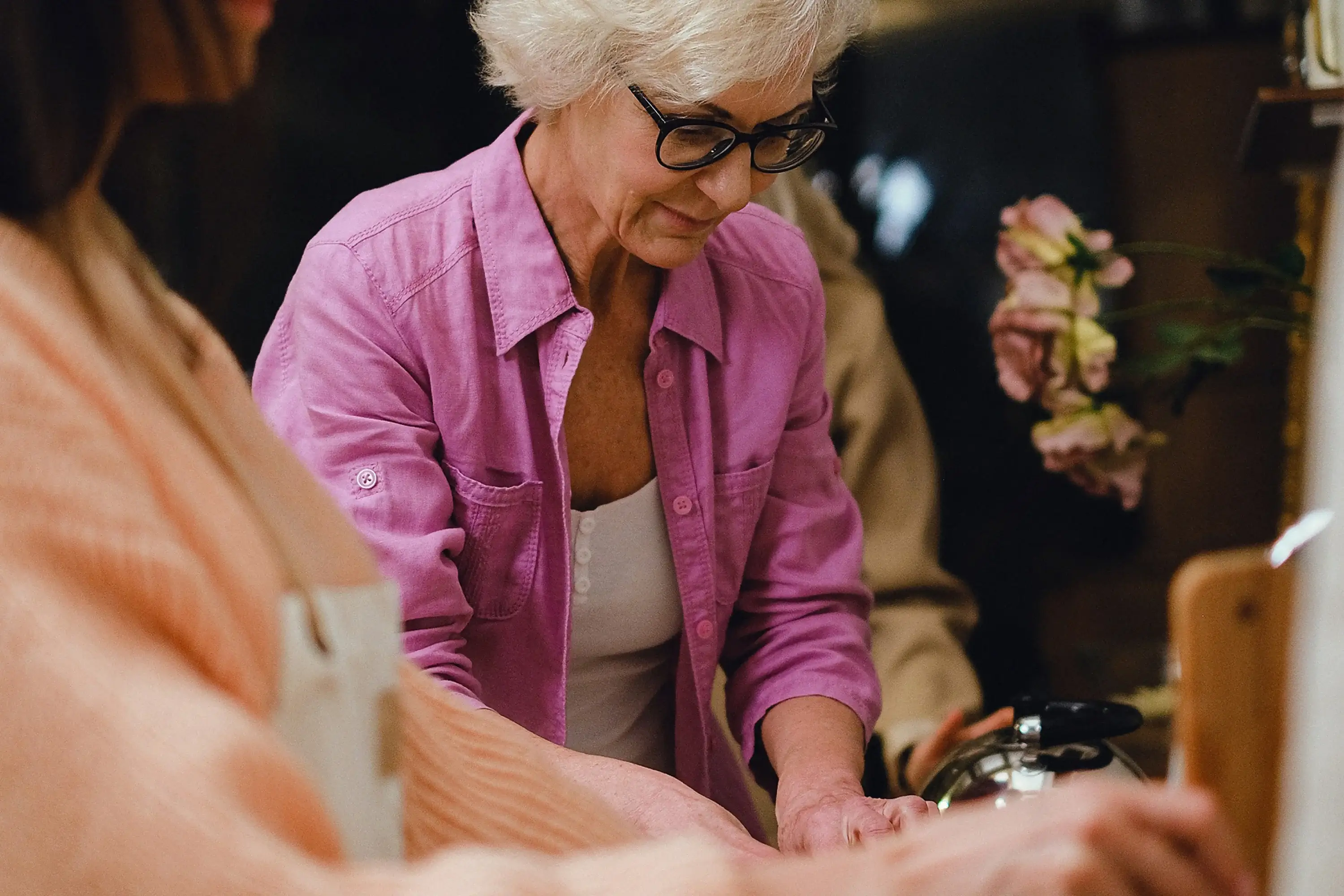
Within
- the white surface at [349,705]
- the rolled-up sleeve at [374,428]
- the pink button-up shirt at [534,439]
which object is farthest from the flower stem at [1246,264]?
the white surface at [349,705]

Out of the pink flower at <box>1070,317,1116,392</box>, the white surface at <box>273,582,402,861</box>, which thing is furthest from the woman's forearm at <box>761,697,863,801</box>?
the white surface at <box>273,582,402,861</box>

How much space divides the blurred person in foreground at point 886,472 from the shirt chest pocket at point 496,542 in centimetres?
60

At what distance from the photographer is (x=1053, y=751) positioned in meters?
0.82

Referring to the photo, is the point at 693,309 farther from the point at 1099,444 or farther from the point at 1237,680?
the point at 1237,680

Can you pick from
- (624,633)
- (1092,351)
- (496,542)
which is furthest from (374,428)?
(1092,351)

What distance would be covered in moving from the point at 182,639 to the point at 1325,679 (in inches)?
13.7

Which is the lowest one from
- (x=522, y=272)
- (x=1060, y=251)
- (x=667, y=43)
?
(x=1060, y=251)

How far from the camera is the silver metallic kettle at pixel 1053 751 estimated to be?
80 centimetres

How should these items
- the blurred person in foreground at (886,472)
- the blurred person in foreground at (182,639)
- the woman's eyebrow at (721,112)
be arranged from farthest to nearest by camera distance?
1. the blurred person in foreground at (886,472)
2. the woman's eyebrow at (721,112)
3. the blurred person in foreground at (182,639)

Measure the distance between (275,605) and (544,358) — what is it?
1.43 ft

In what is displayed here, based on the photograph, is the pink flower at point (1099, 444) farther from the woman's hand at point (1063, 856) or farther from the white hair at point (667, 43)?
the woman's hand at point (1063, 856)

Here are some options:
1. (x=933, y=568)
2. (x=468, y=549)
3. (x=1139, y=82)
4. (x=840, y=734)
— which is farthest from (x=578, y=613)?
(x=1139, y=82)

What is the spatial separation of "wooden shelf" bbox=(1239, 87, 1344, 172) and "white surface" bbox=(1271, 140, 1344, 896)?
2.19 ft

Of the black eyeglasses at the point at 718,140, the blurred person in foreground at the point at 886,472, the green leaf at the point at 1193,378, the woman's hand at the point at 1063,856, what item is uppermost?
the black eyeglasses at the point at 718,140
